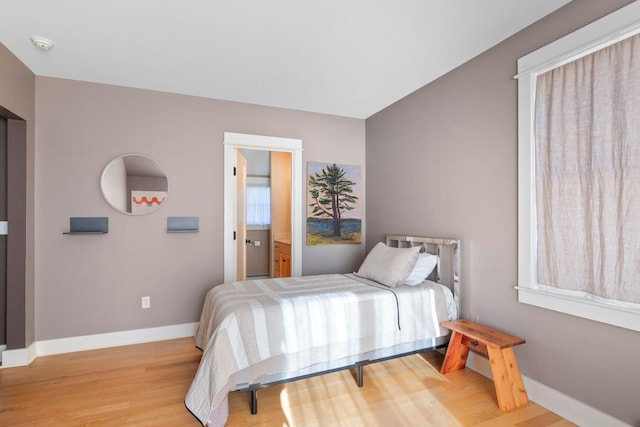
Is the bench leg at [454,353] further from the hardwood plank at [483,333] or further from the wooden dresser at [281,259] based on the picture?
the wooden dresser at [281,259]

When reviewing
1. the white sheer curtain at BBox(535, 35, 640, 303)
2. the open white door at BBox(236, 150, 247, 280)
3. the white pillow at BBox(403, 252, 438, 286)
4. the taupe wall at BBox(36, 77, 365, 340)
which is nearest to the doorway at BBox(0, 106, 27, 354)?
the taupe wall at BBox(36, 77, 365, 340)

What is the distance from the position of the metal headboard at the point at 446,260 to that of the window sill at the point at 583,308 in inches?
20.4

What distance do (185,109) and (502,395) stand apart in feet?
12.1

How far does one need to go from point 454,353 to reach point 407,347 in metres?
0.38

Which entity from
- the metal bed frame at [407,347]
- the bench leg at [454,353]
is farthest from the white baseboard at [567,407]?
the metal bed frame at [407,347]

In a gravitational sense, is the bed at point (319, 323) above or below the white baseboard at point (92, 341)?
above

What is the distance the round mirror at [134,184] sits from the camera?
3065mm

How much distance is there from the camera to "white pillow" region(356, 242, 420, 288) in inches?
103

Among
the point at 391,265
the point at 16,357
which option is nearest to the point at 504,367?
the point at 391,265

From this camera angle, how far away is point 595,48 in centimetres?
179

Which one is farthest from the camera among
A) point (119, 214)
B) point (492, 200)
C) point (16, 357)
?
point (119, 214)

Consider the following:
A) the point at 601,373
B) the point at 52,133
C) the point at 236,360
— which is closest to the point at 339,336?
the point at 236,360

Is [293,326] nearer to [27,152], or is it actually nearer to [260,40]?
[260,40]

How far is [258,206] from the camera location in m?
6.50
